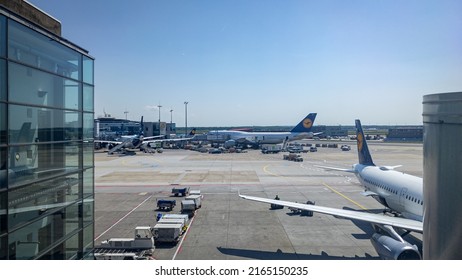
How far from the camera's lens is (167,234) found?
72.5ft

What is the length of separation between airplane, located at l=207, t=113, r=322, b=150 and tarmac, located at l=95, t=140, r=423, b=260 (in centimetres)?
5257

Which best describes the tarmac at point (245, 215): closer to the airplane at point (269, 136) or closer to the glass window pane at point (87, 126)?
the glass window pane at point (87, 126)

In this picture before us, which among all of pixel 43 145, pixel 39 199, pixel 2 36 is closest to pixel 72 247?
pixel 39 199

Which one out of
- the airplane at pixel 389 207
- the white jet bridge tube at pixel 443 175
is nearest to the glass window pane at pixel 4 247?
the white jet bridge tube at pixel 443 175

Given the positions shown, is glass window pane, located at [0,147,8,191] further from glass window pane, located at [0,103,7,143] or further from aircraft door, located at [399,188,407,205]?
aircraft door, located at [399,188,407,205]

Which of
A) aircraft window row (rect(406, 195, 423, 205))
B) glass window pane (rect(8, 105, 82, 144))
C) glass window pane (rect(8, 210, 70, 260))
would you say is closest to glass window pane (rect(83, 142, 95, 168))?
glass window pane (rect(8, 105, 82, 144))

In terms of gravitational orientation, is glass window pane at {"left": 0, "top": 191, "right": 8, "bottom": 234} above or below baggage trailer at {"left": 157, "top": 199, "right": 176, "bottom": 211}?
above

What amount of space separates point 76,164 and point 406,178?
2354 cm

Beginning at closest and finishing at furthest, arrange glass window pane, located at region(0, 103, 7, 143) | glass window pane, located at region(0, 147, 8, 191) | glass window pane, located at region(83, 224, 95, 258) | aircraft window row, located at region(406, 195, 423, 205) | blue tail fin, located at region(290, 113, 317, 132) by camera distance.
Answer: glass window pane, located at region(0, 103, 7, 143), glass window pane, located at region(0, 147, 8, 191), glass window pane, located at region(83, 224, 95, 258), aircraft window row, located at region(406, 195, 423, 205), blue tail fin, located at region(290, 113, 317, 132)

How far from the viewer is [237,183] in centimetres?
4691

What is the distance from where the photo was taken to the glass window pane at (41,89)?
893 centimetres

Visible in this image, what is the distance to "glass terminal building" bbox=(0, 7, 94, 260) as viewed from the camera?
8719 mm

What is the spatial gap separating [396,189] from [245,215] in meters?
12.5

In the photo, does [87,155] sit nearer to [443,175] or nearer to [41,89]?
→ [41,89]
